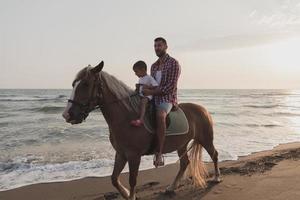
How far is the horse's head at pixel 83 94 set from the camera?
429 centimetres

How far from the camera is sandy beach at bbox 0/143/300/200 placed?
5.41 m

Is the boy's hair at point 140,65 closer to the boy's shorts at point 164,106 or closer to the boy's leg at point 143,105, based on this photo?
the boy's leg at point 143,105

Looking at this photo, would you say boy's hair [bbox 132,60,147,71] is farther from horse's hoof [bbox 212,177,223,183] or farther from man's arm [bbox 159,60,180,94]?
horse's hoof [bbox 212,177,223,183]

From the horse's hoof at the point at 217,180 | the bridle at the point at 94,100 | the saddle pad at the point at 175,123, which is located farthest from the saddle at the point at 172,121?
the horse's hoof at the point at 217,180

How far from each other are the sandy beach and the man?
1162 millimetres

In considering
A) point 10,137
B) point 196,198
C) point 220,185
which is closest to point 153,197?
point 196,198

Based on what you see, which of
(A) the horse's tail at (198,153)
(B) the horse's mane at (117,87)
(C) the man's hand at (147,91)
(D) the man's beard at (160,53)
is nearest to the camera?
(B) the horse's mane at (117,87)

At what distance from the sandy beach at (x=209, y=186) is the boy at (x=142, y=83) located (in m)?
1.52

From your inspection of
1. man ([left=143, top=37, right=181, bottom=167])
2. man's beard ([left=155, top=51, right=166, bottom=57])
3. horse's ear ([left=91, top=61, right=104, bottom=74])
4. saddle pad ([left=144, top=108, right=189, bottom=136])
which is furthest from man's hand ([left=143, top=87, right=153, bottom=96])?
horse's ear ([left=91, top=61, right=104, bottom=74])

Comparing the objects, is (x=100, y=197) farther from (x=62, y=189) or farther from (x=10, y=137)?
(x=10, y=137)

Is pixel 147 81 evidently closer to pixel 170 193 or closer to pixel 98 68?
pixel 98 68

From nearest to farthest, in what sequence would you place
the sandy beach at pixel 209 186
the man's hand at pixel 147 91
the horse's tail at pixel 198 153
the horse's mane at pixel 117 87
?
the horse's mane at pixel 117 87 < the man's hand at pixel 147 91 < the sandy beach at pixel 209 186 < the horse's tail at pixel 198 153

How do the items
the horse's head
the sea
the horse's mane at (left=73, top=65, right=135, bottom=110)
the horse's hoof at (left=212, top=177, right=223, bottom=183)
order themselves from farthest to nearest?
the sea < the horse's hoof at (left=212, top=177, right=223, bottom=183) < the horse's mane at (left=73, top=65, right=135, bottom=110) < the horse's head

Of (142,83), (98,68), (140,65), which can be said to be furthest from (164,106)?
(98,68)
